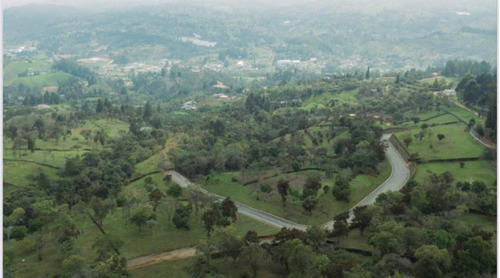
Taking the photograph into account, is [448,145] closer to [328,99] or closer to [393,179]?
[393,179]

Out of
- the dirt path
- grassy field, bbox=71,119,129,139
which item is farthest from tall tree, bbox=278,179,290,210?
grassy field, bbox=71,119,129,139

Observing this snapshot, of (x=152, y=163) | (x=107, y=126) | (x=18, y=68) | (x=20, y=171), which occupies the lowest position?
(x=18, y=68)

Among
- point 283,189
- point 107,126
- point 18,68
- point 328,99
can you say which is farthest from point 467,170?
point 18,68

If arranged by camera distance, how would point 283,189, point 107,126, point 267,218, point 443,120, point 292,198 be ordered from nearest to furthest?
point 267,218, point 283,189, point 292,198, point 443,120, point 107,126

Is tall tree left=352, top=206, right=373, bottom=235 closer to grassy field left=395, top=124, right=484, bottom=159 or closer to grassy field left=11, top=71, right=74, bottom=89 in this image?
grassy field left=395, top=124, right=484, bottom=159

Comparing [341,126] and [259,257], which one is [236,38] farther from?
[259,257]

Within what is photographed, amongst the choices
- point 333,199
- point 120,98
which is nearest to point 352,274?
point 333,199

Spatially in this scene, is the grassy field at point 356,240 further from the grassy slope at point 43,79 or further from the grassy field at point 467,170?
the grassy slope at point 43,79
